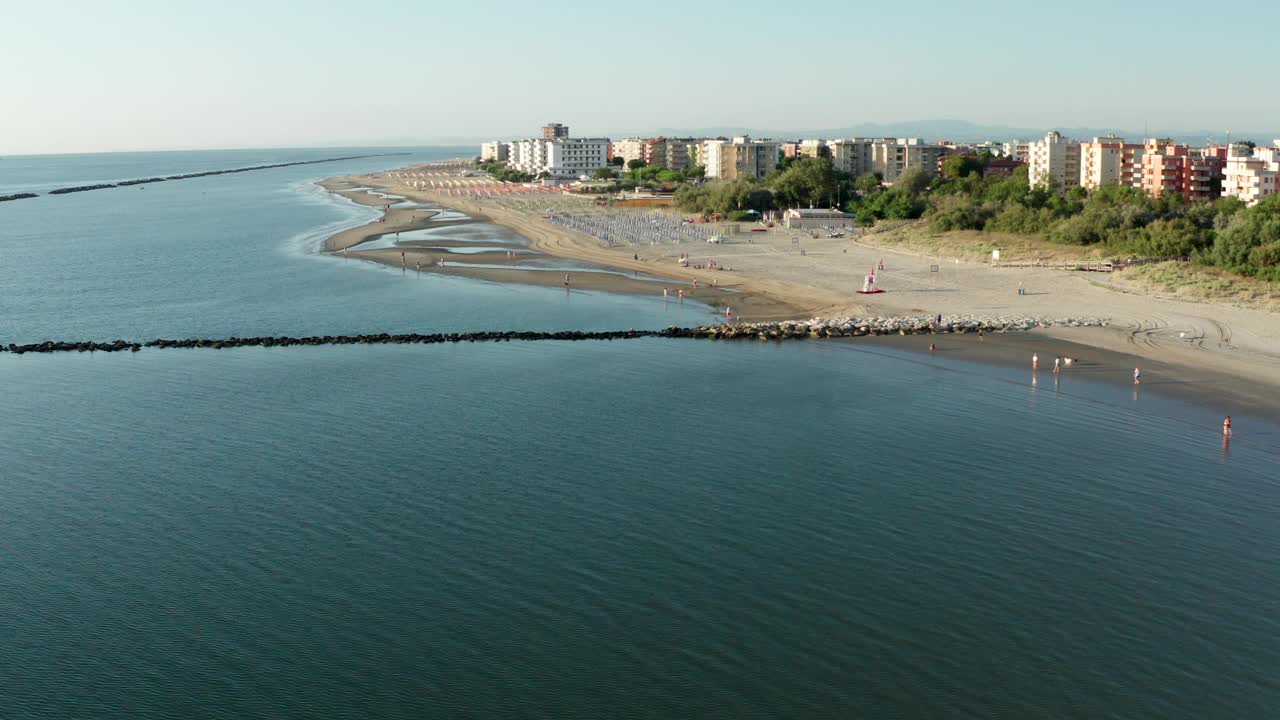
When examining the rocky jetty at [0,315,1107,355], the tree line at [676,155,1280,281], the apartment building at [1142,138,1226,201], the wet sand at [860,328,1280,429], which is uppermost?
the apartment building at [1142,138,1226,201]

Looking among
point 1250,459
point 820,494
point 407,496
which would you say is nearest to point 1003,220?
point 1250,459

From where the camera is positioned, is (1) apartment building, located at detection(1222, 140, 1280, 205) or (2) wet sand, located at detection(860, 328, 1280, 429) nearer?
(2) wet sand, located at detection(860, 328, 1280, 429)

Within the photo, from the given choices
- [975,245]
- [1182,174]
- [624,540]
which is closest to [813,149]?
[1182,174]

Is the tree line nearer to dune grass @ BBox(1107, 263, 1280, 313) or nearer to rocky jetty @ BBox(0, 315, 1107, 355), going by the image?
dune grass @ BBox(1107, 263, 1280, 313)

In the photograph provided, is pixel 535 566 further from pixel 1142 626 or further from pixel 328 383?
pixel 328 383

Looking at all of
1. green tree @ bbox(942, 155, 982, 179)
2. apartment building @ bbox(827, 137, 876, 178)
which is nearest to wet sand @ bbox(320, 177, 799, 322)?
green tree @ bbox(942, 155, 982, 179)

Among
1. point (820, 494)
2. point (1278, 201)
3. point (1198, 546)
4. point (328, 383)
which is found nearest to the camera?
point (1198, 546)
